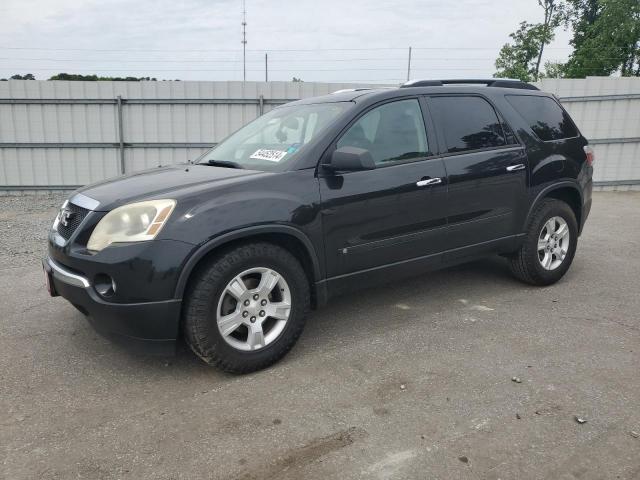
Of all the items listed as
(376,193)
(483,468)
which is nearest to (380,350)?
(376,193)

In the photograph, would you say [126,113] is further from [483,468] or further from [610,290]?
[483,468]

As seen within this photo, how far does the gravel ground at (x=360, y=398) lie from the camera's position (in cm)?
239

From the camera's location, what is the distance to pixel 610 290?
4766 millimetres

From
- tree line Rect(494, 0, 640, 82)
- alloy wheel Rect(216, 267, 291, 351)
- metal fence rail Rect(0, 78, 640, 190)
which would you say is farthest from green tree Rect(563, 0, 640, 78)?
alloy wheel Rect(216, 267, 291, 351)

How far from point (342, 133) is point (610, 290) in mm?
3008

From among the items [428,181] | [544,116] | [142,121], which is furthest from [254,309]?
[142,121]

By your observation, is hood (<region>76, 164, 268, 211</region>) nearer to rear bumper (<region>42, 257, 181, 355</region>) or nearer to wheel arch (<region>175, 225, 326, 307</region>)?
wheel arch (<region>175, 225, 326, 307</region>)

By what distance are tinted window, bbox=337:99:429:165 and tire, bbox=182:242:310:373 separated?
0.97 metres

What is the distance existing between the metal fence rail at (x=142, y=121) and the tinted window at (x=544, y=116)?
683 centimetres

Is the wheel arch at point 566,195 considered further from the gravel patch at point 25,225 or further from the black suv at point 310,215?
the gravel patch at point 25,225

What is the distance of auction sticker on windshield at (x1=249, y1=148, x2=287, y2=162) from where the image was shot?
11.7 feet

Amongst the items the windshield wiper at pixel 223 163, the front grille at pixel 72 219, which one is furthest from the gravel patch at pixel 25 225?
the windshield wiper at pixel 223 163

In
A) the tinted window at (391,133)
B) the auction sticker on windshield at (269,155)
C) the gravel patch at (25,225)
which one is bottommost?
the gravel patch at (25,225)

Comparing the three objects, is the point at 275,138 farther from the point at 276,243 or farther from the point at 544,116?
the point at 544,116
